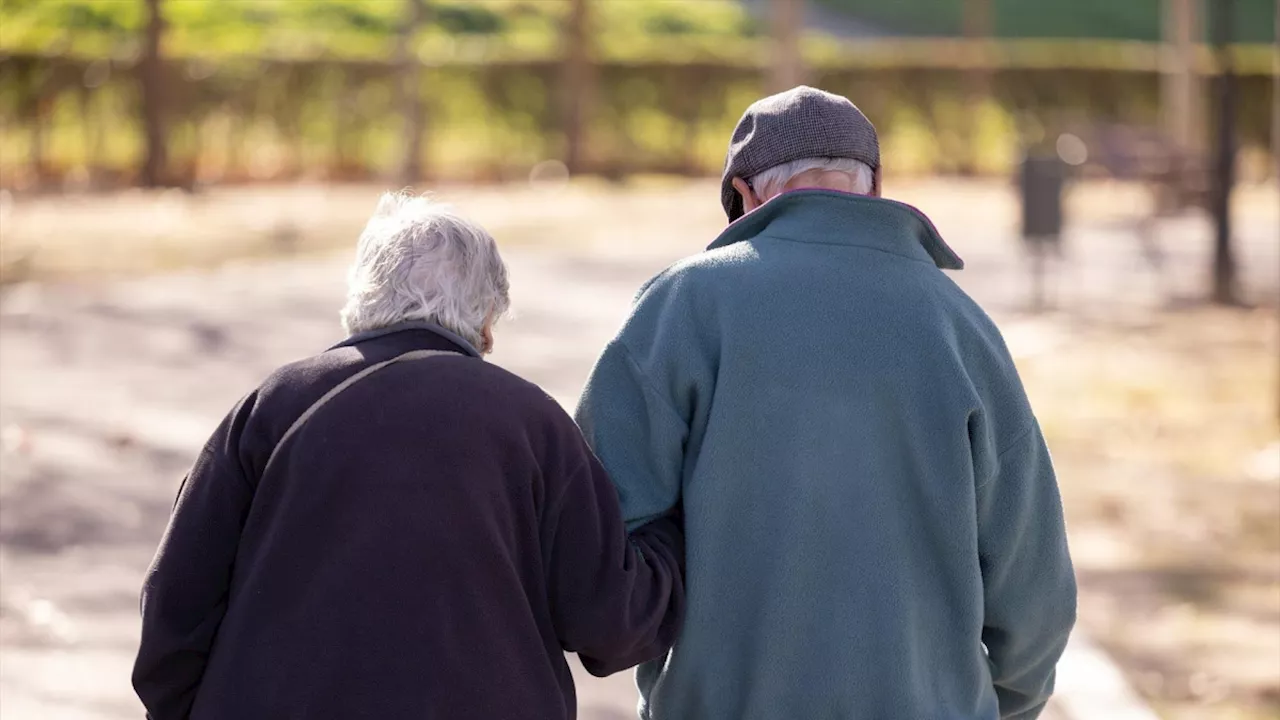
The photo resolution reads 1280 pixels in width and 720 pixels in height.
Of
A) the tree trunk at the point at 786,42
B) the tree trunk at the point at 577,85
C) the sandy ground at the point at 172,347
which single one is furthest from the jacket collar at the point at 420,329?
the tree trunk at the point at 577,85

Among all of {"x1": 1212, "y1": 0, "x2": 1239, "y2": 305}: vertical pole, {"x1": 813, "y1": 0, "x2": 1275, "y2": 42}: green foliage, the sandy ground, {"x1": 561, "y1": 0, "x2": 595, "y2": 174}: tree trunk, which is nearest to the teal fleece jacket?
the sandy ground

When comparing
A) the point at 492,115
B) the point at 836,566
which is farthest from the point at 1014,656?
the point at 492,115

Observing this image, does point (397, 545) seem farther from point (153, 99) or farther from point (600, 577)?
point (153, 99)

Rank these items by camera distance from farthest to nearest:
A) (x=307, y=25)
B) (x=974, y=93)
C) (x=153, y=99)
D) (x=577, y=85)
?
(x=307, y=25) < (x=974, y=93) < (x=577, y=85) < (x=153, y=99)

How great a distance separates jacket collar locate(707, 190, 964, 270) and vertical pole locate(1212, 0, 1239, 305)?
11.5 metres

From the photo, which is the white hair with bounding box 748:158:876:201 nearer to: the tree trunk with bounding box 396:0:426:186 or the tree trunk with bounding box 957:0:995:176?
the tree trunk with bounding box 396:0:426:186

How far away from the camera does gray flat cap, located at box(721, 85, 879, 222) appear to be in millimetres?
2879

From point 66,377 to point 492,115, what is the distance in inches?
698

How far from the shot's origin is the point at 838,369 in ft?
9.08

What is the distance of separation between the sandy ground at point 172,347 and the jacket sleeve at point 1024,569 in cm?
226

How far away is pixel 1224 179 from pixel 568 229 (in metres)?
7.24

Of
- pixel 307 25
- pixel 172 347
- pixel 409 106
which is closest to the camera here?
pixel 172 347

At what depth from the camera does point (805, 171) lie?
2904 mm

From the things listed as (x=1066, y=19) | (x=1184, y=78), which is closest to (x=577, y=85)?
(x=1184, y=78)
